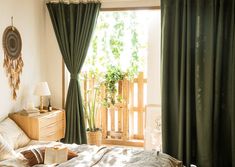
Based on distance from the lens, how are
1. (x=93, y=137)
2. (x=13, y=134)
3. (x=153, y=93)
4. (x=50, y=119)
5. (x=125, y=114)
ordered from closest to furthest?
1. (x=13, y=134)
2. (x=50, y=119)
3. (x=153, y=93)
4. (x=93, y=137)
5. (x=125, y=114)

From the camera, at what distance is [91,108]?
4957 mm

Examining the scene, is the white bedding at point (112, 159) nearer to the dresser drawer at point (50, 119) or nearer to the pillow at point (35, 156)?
the pillow at point (35, 156)

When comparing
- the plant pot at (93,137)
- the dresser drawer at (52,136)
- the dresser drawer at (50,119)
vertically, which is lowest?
the plant pot at (93,137)

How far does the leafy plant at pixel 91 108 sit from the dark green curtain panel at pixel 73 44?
0.30 m

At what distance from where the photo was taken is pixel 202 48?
3943mm

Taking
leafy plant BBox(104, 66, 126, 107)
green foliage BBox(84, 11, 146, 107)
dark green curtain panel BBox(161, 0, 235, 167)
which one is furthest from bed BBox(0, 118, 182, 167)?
green foliage BBox(84, 11, 146, 107)

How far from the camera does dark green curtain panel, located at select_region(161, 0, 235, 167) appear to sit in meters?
3.88

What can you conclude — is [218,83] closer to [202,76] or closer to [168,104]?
[202,76]

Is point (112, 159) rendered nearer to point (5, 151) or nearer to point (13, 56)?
point (5, 151)

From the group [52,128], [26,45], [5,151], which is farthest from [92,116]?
[5,151]

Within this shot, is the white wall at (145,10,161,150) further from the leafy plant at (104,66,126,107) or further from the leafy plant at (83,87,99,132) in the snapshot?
the leafy plant at (83,87,99,132)

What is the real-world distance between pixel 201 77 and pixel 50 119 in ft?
6.79

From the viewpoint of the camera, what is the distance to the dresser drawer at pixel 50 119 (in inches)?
155

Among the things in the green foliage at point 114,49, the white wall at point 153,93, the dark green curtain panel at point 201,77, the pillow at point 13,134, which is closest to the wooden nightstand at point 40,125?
the pillow at point 13,134
